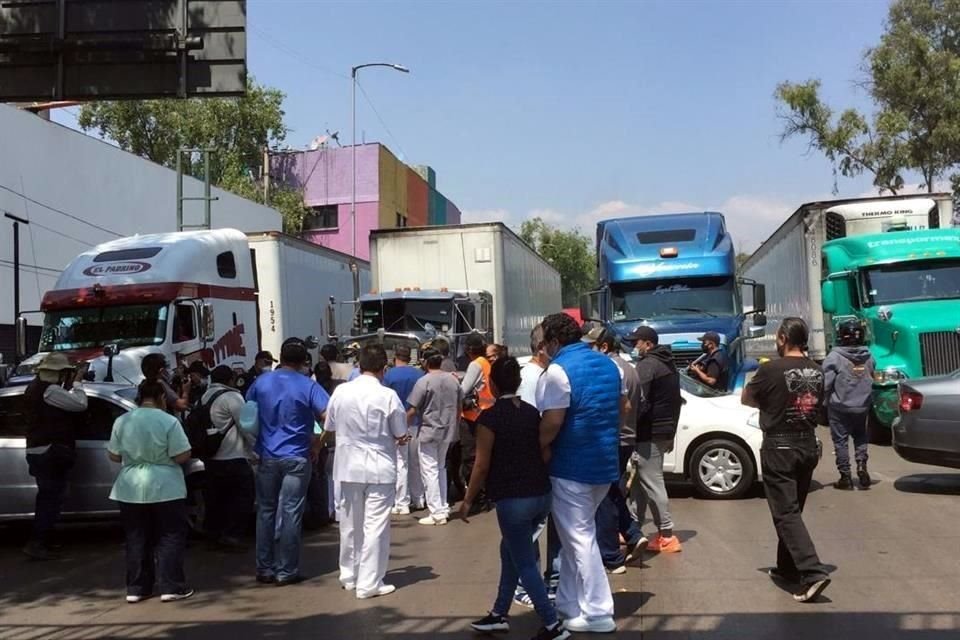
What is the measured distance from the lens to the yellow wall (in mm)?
42344

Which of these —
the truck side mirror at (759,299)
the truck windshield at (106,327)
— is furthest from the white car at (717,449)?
the truck windshield at (106,327)

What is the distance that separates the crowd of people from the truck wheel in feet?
14.5

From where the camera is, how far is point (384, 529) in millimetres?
6738

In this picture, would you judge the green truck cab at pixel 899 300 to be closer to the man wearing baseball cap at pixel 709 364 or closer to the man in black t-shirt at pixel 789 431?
the man wearing baseball cap at pixel 709 364

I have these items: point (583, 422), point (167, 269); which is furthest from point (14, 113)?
point (583, 422)

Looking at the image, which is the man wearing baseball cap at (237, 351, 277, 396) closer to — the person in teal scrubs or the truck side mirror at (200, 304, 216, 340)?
the truck side mirror at (200, 304, 216, 340)

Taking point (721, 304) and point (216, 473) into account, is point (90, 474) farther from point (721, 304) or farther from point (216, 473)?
point (721, 304)

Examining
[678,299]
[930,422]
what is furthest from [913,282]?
[930,422]

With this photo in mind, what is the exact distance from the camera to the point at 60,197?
1056 inches

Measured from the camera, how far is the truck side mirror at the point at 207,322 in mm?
15094

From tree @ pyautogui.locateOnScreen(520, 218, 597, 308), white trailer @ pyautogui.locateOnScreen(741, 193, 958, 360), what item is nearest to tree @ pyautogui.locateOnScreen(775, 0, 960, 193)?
white trailer @ pyautogui.locateOnScreen(741, 193, 958, 360)

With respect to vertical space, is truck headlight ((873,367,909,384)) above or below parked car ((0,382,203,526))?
above

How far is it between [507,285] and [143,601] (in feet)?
43.8

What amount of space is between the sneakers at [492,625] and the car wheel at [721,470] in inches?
187
